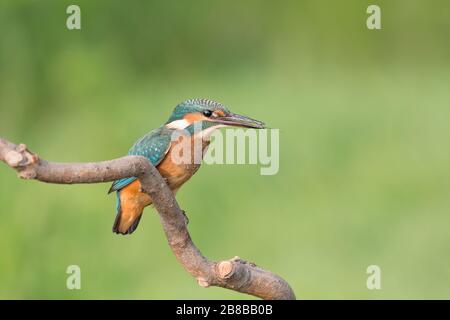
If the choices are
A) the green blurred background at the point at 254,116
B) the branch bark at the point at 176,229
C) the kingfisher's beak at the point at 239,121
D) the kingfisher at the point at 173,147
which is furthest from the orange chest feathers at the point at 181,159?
the green blurred background at the point at 254,116

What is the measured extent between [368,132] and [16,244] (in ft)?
5.57

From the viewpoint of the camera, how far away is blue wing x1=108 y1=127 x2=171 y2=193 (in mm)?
2582

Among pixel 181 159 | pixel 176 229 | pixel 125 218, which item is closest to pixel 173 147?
pixel 181 159

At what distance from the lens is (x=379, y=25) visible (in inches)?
225

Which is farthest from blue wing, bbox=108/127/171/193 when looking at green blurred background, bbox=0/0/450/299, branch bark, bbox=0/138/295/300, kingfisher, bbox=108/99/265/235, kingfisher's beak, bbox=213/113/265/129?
green blurred background, bbox=0/0/450/299

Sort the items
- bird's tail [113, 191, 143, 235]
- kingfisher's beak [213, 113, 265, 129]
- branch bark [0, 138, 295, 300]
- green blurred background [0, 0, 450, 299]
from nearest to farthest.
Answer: branch bark [0, 138, 295, 300] < kingfisher's beak [213, 113, 265, 129] < bird's tail [113, 191, 143, 235] < green blurred background [0, 0, 450, 299]

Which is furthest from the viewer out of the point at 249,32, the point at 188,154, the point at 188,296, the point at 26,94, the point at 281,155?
the point at 249,32

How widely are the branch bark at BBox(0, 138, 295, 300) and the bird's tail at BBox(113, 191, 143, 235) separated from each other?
1.03 ft

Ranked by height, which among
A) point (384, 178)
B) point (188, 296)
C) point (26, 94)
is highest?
point (26, 94)

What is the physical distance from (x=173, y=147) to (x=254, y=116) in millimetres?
2489

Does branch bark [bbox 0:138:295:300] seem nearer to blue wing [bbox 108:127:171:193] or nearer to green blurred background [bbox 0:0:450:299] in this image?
blue wing [bbox 108:127:171:193]
